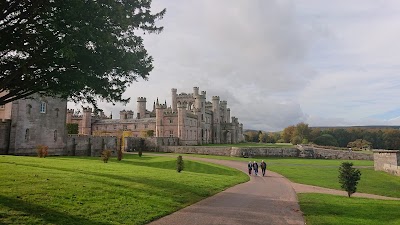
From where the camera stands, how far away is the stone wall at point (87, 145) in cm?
4528

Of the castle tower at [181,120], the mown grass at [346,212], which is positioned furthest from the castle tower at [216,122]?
the mown grass at [346,212]

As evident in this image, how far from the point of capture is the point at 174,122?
2847 inches

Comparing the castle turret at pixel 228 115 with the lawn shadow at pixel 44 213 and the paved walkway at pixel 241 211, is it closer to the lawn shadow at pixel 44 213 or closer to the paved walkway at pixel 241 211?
the paved walkway at pixel 241 211

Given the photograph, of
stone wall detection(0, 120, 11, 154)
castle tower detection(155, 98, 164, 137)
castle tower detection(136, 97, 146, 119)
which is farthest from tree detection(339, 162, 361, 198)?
castle tower detection(136, 97, 146, 119)

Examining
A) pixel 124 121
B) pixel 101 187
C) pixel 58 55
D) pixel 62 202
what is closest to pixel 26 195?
pixel 62 202

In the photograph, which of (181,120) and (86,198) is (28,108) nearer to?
(86,198)

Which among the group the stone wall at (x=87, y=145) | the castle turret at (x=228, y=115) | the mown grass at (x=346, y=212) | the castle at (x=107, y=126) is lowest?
the mown grass at (x=346, y=212)

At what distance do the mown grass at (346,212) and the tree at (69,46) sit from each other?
916 cm

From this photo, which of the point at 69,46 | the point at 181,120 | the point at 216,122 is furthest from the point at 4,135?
the point at 216,122

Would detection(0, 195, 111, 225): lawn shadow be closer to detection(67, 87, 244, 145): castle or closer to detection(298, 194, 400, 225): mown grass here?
detection(298, 194, 400, 225): mown grass

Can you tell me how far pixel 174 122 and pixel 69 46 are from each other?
6328cm

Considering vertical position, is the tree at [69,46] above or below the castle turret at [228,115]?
below

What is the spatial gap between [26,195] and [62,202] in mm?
1560

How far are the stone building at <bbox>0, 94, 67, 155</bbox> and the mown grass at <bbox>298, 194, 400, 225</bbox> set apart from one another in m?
30.5
